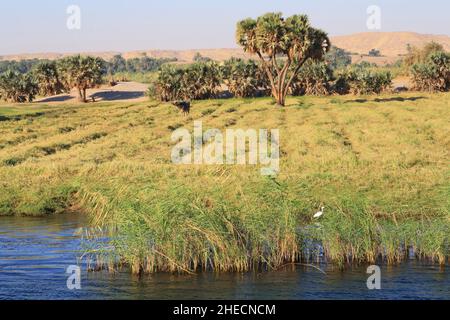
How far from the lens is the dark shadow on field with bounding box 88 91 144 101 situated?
124 m

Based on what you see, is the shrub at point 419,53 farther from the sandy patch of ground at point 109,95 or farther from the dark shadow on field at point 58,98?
the dark shadow on field at point 58,98

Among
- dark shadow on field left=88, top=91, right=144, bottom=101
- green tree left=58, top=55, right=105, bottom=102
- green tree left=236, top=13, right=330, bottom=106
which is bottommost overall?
dark shadow on field left=88, top=91, right=144, bottom=101

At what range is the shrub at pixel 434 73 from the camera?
107625mm

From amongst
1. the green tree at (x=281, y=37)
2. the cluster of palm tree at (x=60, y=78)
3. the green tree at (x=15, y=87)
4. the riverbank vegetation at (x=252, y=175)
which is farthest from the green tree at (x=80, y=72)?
the green tree at (x=281, y=37)

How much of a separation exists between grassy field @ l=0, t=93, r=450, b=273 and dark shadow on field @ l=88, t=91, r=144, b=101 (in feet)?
145

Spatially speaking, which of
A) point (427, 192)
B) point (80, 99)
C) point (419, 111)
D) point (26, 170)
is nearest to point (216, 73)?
point (80, 99)

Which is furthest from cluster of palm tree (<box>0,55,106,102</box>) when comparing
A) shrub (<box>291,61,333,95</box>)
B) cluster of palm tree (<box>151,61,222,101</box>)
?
shrub (<box>291,61,333,95</box>)

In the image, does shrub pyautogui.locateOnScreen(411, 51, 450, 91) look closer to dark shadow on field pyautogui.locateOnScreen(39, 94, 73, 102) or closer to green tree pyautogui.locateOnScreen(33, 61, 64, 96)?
dark shadow on field pyautogui.locateOnScreen(39, 94, 73, 102)

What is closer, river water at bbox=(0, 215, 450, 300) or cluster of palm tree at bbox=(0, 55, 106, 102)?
river water at bbox=(0, 215, 450, 300)

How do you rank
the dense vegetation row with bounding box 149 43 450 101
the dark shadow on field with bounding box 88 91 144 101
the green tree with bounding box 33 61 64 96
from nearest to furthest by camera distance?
the dense vegetation row with bounding box 149 43 450 101 → the green tree with bounding box 33 61 64 96 → the dark shadow on field with bounding box 88 91 144 101

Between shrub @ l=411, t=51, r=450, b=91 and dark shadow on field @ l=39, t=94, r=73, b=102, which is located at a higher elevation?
shrub @ l=411, t=51, r=450, b=91

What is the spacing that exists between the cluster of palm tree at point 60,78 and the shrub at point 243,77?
753 inches
